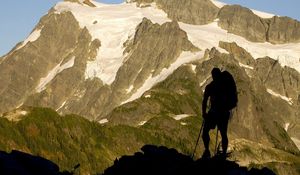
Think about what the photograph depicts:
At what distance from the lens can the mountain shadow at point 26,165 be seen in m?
44.1

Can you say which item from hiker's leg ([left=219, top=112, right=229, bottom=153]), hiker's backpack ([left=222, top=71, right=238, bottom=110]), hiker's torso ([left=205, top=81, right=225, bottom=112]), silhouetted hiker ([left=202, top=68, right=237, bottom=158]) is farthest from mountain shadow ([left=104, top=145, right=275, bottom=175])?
hiker's backpack ([left=222, top=71, right=238, bottom=110])

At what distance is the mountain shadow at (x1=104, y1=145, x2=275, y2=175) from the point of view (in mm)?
48031

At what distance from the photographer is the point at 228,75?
50000mm

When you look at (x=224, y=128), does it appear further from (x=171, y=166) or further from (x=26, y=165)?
(x=26, y=165)

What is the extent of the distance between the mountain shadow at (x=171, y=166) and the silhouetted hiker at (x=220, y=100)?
128 cm

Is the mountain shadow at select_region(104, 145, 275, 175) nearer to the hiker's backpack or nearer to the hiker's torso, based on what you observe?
the hiker's torso

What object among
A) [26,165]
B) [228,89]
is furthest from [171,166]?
[26,165]

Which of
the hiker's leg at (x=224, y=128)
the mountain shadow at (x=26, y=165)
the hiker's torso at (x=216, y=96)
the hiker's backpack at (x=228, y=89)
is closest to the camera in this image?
the mountain shadow at (x=26, y=165)

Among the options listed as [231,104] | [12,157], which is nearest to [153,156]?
[231,104]

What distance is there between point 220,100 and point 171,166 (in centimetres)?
501

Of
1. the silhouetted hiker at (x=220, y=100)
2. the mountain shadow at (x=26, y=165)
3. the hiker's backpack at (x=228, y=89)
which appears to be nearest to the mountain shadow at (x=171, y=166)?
the silhouetted hiker at (x=220, y=100)

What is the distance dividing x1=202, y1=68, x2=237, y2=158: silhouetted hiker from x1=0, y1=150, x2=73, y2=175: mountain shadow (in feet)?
30.8

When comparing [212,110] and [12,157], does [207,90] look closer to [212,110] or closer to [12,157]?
[212,110]

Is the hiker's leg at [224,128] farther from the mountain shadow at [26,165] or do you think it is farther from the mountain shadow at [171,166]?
the mountain shadow at [26,165]
